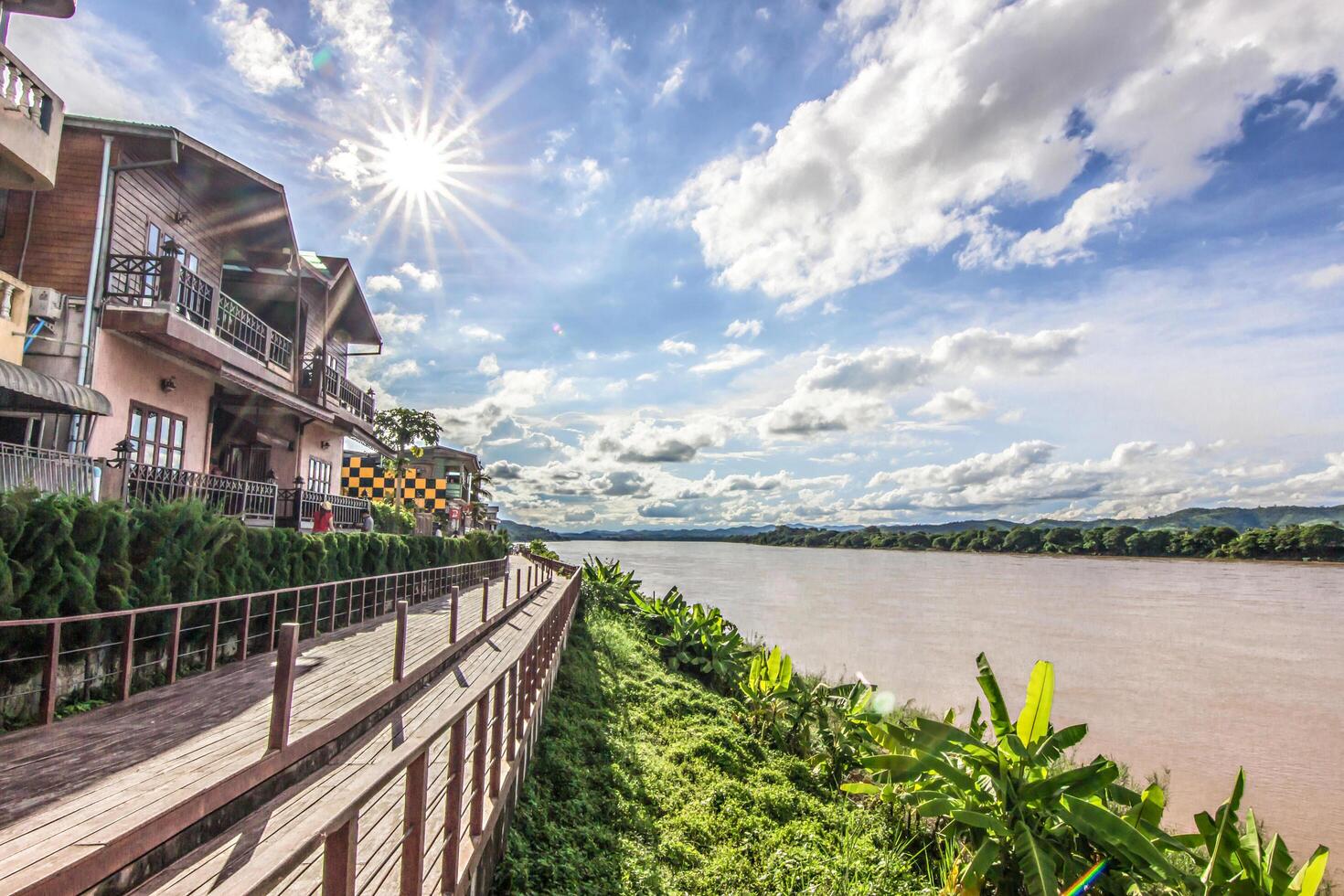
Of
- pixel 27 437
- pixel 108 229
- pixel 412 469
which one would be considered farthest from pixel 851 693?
pixel 412 469

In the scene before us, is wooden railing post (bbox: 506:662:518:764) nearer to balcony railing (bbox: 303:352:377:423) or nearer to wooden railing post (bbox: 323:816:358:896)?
wooden railing post (bbox: 323:816:358:896)

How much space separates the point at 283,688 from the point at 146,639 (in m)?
3.35

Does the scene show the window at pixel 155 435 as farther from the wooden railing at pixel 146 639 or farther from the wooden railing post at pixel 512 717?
the wooden railing post at pixel 512 717

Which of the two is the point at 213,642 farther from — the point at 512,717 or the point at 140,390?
the point at 140,390

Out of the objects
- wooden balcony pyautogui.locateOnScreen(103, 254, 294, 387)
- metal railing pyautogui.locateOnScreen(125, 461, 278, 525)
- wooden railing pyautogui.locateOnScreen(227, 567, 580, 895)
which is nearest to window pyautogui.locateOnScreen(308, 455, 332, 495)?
metal railing pyautogui.locateOnScreen(125, 461, 278, 525)

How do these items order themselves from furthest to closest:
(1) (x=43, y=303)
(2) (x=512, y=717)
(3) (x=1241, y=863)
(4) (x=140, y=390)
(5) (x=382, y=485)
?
(5) (x=382, y=485)
(4) (x=140, y=390)
(1) (x=43, y=303)
(2) (x=512, y=717)
(3) (x=1241, y=863)

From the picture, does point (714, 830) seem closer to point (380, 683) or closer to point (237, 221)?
point (380, 683)

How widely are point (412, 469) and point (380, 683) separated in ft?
87.3

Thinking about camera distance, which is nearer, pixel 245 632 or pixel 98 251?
pixel 245 632

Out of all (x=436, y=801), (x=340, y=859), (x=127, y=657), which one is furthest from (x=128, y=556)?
(x=340, y=859)

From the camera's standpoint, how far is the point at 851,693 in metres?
9.39

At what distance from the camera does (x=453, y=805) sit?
3.25m

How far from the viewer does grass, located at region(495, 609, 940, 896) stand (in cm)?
527

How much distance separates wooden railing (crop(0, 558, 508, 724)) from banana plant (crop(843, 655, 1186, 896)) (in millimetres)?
5148
